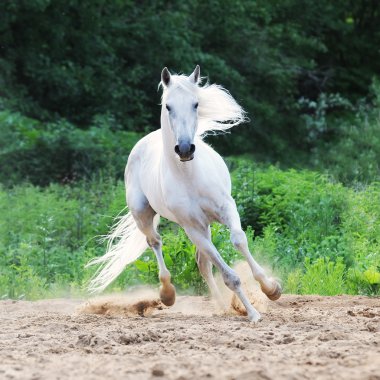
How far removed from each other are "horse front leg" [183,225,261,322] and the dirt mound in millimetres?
171

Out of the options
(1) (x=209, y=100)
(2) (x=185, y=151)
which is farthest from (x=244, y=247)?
(1) (x=209, y=100)

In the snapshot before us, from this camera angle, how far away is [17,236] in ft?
38.9

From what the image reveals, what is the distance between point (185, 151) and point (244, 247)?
3.06 feet

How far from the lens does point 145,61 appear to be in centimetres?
2255

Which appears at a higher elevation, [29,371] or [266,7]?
[266,7]

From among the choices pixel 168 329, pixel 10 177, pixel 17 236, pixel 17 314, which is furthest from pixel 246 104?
pixel 168 329

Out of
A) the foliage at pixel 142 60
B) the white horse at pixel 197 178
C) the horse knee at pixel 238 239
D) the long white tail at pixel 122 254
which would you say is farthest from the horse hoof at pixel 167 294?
the foliage at pixel 142 60

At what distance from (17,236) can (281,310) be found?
15.2ft

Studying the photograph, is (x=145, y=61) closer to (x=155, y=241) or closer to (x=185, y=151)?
(x=155, y=241)

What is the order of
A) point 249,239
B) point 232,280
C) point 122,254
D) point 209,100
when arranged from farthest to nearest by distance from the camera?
point 249,239, point 122,254, point 209,100, point 232,280

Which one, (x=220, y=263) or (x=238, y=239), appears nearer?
→ (x=238, y=239)

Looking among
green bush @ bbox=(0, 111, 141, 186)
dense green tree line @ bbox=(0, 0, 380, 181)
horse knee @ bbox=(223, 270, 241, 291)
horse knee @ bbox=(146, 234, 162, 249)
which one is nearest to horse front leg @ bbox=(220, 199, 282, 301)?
horse knee @ bbox=(223, 270, 241, 291)

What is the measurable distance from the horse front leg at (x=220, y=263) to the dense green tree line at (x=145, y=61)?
13.1 meters

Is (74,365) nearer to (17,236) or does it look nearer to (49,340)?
(49,340)
